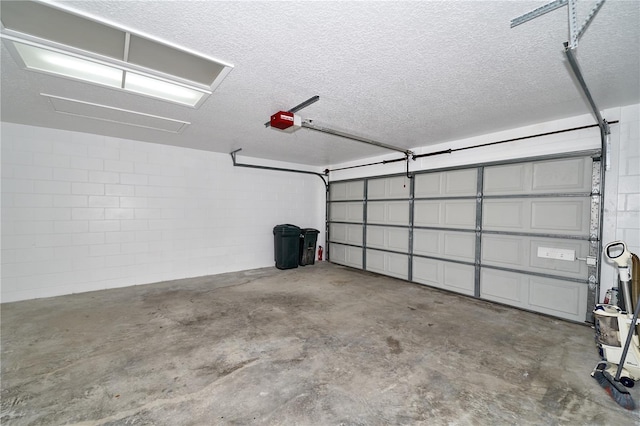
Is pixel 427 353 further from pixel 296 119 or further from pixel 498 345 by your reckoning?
pixel 296 119

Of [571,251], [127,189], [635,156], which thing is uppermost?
[635,156]

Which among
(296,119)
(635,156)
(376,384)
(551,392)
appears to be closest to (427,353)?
(376,384)

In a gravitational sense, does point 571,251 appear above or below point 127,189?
below

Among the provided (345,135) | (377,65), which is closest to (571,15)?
(377,65)

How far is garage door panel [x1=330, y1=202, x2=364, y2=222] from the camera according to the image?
6125 millimetres

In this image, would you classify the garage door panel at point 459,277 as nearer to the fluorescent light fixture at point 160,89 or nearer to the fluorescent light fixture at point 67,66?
the fluorescent light fixture at point 160,89

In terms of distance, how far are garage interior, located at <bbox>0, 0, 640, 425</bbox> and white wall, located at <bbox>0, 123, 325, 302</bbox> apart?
3 cm

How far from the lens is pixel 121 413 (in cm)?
169

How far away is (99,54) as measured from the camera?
6.65ft

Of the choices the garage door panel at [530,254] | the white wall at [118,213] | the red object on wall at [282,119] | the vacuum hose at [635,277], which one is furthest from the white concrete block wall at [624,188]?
the white wall at [118,213]

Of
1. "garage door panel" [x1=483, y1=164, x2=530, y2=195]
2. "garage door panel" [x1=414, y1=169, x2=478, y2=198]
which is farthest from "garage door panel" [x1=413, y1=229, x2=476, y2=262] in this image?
"garage door panel" [x1=483, y1=164, x2=530, y2=195]

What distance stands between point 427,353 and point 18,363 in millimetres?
3762

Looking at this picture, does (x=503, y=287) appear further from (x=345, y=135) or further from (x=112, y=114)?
(x=112, y=114)

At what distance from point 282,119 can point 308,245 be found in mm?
3972
